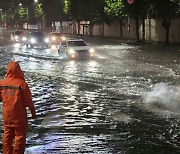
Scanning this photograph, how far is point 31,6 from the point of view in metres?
139

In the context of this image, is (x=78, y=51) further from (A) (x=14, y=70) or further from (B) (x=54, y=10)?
(B) (x=54, y=10)

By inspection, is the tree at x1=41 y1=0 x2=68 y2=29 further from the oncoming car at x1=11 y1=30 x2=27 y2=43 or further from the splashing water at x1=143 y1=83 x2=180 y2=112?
the splashing water at x1=143 y1=83 x2=180 y2=112

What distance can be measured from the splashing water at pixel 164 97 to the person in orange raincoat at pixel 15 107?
6.11m

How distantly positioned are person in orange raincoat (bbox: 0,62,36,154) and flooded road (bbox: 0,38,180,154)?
1.20m

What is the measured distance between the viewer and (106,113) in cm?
1154

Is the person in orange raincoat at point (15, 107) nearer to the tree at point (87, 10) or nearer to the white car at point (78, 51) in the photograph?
the white car at point (78, 51)

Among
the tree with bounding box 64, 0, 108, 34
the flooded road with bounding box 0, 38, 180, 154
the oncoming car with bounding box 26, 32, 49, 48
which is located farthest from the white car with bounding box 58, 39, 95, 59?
the tree with bounding box 64, 0, 108, 34

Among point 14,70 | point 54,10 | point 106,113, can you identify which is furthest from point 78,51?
point 54,10

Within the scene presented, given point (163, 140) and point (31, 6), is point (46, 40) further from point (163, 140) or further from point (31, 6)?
point (31, 6)

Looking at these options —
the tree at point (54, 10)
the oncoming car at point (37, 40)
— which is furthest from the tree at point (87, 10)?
the oncoming car at point (37, 40)

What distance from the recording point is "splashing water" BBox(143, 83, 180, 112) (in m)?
12.5

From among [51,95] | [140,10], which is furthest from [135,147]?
[140,10]

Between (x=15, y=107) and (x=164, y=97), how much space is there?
26.3ft

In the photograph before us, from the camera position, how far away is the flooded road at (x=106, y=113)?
27.0 feet
